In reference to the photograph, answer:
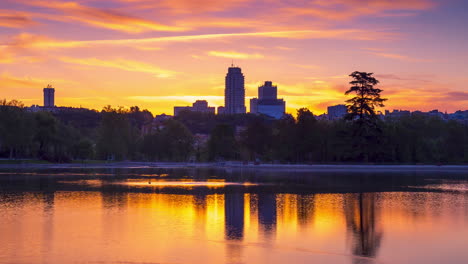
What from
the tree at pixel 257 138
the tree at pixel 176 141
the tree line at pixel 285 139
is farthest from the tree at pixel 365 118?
the tree at pixel 176 141

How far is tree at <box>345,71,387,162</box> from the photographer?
77.5 meters

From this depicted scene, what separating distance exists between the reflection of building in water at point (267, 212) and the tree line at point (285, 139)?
43.7 m

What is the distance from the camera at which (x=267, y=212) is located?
95.9ft

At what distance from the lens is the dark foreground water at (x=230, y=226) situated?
62.9 feet

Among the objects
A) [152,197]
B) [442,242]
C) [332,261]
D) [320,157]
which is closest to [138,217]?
[152,197]

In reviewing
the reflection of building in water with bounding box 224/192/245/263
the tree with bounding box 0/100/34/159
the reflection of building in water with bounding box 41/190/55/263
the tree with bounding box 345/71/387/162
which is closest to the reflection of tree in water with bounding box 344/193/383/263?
the reflection of building in water with bounding box 224/192/245/263

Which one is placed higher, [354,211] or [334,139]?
[334,139]

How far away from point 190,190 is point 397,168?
3996cm

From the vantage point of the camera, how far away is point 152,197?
35938 mm

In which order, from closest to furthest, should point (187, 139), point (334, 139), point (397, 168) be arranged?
point (397, 168), point (334, 139), point (187, 139)

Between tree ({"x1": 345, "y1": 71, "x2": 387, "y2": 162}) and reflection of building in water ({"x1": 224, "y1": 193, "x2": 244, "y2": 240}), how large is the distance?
43397 millimetres

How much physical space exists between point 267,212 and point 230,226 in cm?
479

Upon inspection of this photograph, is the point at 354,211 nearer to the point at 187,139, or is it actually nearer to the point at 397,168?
the point at 397,168

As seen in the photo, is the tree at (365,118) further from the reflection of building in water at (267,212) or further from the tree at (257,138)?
the reflection of building in water at (267,212)
